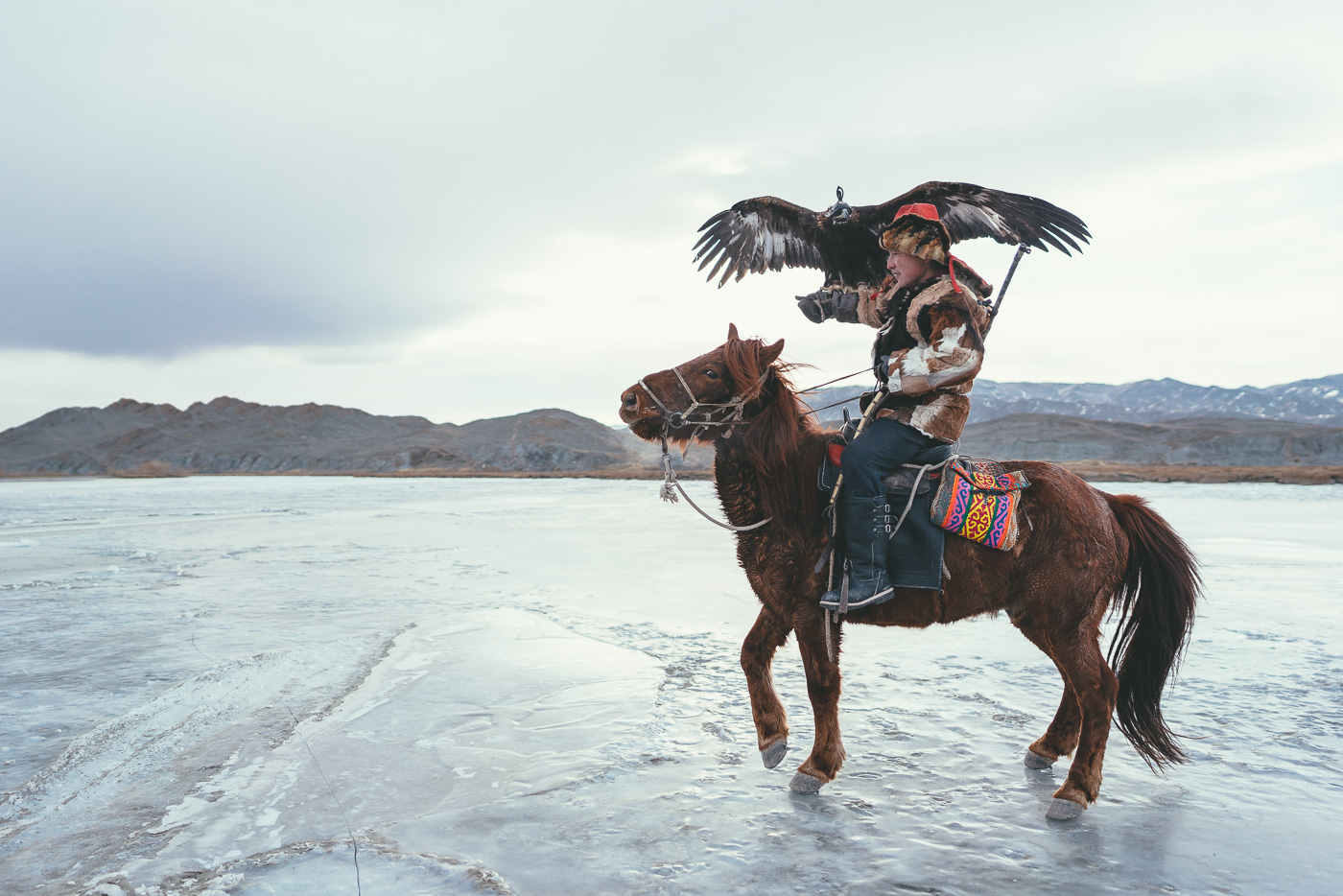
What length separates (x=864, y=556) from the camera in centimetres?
329

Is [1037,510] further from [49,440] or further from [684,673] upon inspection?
[49,440]

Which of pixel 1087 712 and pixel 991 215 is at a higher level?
pixel 991 215

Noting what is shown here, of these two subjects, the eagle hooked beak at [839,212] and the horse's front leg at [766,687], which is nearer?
the horse's front leg at [766,687]

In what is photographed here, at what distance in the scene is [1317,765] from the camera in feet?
11.4

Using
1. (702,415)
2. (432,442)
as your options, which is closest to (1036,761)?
(702,415)

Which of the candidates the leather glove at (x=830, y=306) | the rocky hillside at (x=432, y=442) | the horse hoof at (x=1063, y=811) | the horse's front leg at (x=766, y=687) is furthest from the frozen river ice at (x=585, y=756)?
the rocky hillside at (x=432, y=442)

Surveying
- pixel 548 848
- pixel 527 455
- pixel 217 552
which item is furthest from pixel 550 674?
pixel 527 455

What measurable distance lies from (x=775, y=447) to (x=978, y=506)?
37.4 inches

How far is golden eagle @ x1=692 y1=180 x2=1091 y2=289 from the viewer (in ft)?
14.1

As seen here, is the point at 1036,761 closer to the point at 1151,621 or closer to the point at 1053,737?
the point at 1053,737

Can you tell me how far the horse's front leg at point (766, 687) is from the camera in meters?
3.47

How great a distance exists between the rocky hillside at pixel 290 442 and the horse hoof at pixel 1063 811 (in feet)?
243

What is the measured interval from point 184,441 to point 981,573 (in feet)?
514

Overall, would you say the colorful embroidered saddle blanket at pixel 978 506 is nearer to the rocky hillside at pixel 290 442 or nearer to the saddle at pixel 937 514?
the saddle at pixel 937 514
